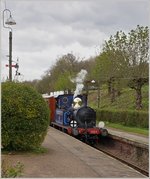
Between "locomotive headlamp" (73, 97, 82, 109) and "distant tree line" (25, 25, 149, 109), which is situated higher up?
"distant tree line" (25, 25, 149, 109)

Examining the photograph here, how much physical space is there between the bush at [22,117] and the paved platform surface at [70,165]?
0.55m

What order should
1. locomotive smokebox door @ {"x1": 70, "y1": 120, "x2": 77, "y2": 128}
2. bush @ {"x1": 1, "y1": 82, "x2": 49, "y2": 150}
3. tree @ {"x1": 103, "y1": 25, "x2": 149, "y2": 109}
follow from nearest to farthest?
1. bush @ {"x1": 1, "y1": 82, "x2": 49, "y2": 150}
2. locomotive smokebox door @ {"x1": 70, "y1": 120, "x2": 77, "y2": 128}
3. tree @ {"x1": 103, "y1": 25, "x2": 149, "y2": 109}

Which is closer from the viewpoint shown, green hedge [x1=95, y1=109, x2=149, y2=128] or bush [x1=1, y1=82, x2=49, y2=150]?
bush [x1=1, y1=82, x2=49, y2=150]

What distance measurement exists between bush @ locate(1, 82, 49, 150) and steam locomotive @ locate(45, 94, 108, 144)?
8.05m

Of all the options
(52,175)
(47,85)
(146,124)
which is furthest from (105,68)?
(47,85)

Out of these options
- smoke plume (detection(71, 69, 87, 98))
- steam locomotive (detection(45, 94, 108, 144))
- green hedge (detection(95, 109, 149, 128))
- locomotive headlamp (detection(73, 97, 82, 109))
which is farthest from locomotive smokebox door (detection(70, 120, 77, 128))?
green hedge (detection(95, 109, 149, 128))

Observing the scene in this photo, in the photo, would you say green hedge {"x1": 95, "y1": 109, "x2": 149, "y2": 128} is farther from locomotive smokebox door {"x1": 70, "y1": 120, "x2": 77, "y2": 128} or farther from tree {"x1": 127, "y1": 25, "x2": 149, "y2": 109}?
locomotive smokebox door {"x1": 70, "y1": 120, "x2": 77, "y2": 128}

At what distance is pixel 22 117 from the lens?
13.5 meters

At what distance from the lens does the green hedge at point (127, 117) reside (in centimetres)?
2777

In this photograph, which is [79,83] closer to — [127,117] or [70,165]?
[127,117]

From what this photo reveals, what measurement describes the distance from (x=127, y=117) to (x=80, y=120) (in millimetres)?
8642

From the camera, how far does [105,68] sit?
4225 cm

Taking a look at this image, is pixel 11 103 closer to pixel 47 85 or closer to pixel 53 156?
pixel 53 156

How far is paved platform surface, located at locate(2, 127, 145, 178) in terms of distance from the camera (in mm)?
10547
